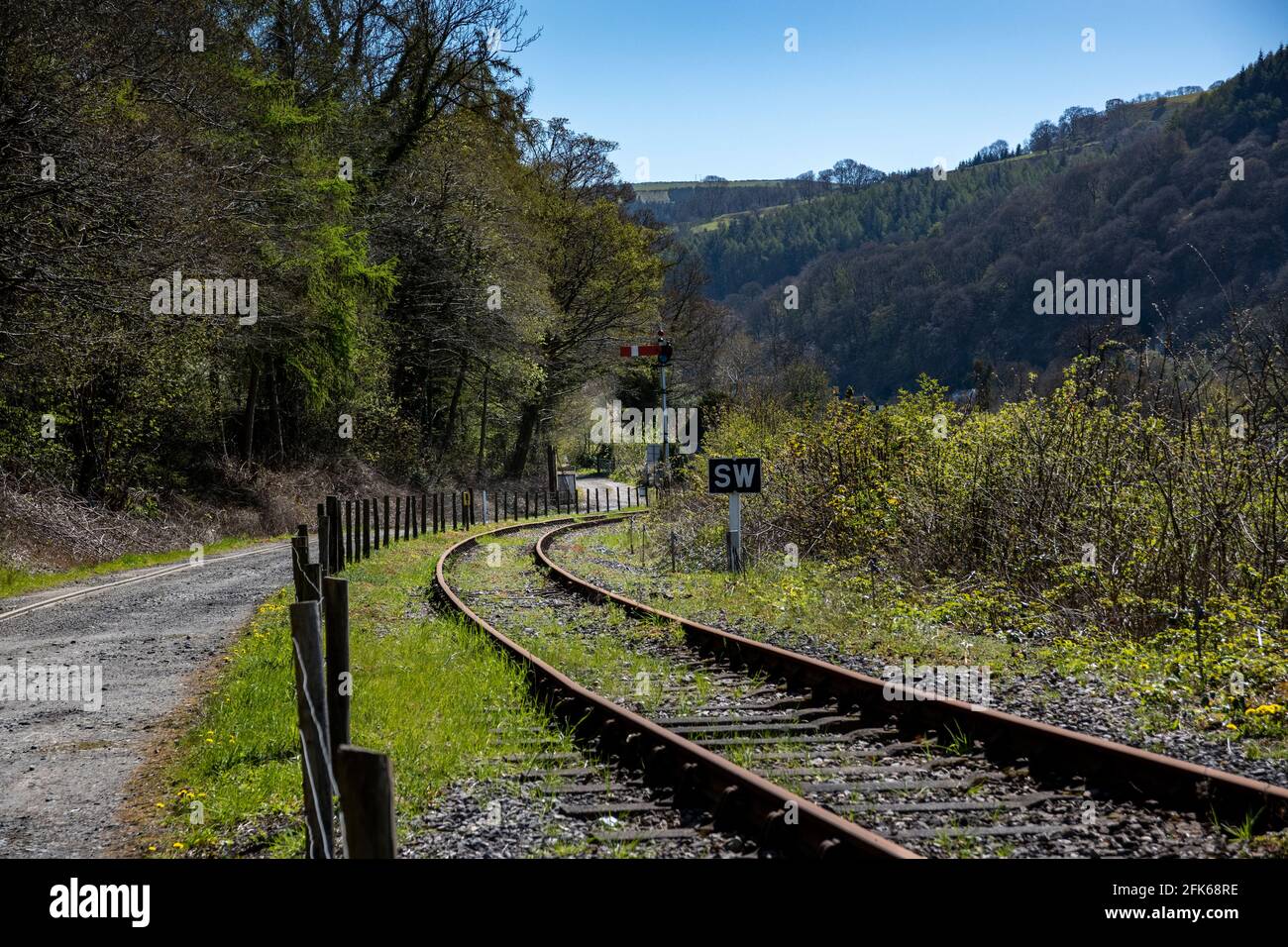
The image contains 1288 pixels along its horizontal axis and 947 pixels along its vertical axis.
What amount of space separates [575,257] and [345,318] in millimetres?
17598

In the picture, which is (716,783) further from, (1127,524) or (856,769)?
(1127,524)

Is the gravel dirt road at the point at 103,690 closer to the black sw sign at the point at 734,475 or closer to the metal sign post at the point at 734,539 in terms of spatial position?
the black sw sign at the point at 734,475

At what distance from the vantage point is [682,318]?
2459 inches

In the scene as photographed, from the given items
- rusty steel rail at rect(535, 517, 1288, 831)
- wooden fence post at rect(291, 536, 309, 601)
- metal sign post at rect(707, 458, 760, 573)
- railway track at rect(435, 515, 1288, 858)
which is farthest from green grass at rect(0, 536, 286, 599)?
rusty steel rail at rect(535, 517, 1288, 831)

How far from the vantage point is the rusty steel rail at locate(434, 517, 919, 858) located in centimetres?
436

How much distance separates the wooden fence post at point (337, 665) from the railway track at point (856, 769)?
121 cm

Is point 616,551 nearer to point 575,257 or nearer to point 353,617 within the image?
point 353,617

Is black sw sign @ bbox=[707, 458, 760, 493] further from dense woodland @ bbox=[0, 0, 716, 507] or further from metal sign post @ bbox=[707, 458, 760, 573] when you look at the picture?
dense woodland @ bbox=[0, 0, 716, 507]

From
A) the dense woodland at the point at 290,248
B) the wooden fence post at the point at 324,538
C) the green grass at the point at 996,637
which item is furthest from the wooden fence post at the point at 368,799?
the dense woodland at the point at 290,248

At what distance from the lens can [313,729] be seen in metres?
4.70

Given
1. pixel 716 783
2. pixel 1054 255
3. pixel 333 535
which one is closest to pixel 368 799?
pixel 716 783

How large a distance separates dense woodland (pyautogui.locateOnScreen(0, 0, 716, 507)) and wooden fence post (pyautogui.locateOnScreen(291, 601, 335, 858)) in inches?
576

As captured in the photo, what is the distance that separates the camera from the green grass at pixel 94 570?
15.9 m
